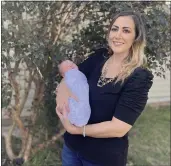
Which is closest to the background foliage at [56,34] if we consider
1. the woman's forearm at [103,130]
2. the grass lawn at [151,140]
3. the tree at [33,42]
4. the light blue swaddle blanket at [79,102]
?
the tree at [33,42]

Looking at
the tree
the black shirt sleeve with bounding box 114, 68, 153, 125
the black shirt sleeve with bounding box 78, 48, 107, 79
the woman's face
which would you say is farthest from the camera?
the tree

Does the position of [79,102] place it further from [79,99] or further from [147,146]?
[147,146]

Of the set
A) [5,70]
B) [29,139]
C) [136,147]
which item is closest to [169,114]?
[136,147]

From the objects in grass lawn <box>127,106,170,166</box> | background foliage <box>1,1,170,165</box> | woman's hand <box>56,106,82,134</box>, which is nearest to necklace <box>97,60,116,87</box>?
woman's hand <box>56,106,82,134</box>

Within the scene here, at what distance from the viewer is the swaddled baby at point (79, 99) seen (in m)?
2.02

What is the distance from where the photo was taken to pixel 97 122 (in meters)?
2.06

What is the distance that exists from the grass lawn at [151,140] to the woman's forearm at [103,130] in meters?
2.01

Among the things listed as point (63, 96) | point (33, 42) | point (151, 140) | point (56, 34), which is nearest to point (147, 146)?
point (151, 140)

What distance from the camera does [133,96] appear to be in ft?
6.18

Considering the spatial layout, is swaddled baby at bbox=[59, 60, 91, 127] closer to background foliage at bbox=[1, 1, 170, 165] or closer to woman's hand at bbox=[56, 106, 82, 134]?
woman's hand at bbox=[56, 106, 82, 134]

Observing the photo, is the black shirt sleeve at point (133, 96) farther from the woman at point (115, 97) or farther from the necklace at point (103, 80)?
the necklace at point (103, 80)

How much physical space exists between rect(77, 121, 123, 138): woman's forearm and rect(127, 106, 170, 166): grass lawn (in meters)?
2.01

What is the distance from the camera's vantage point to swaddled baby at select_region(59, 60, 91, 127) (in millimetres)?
2023

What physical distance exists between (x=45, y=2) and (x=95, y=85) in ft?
3.77
